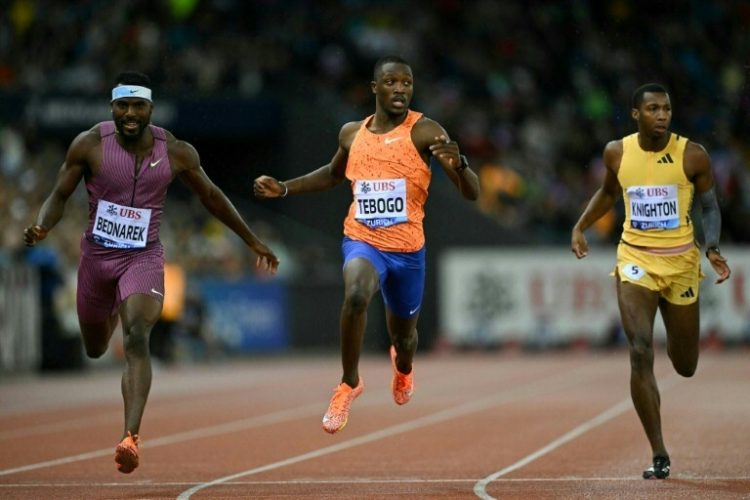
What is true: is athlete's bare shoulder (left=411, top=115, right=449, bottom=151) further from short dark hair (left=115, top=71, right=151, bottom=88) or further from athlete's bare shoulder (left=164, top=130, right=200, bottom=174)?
short dark hair (left=115, top=71, right=151, bottom=88)

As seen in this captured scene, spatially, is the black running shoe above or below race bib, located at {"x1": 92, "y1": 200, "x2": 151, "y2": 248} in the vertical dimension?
below

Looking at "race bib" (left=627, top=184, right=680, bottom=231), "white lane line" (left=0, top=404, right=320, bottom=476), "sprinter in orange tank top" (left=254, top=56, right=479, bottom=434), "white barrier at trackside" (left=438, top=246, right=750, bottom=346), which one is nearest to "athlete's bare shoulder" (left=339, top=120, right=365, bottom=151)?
"sprinter in orange tank top" (left=254, top=56, right=479, bottom=434)

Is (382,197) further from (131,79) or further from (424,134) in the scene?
(131,79)

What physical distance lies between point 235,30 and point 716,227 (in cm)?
2054

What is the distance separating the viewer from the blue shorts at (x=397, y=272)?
30.4ft

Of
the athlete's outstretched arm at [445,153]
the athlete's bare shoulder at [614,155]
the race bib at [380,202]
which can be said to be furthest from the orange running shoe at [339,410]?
the athlete's bare shoulder at [614,155]

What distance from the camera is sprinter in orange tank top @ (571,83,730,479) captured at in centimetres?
919

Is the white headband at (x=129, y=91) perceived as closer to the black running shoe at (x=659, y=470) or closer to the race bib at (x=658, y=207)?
the race bib at (x=658, y=207)

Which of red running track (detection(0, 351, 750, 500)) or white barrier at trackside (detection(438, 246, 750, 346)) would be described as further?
white barrier at trackside (detection(438, 246, 750, 346))

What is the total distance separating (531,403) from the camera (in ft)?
53.3

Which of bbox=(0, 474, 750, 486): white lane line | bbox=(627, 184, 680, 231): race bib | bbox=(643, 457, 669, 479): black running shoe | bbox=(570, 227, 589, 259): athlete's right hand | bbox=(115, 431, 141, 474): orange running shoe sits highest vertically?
bbox=(627, 184, 680, 231): race bib

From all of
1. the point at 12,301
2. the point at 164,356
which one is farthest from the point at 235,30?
the point at 12,301

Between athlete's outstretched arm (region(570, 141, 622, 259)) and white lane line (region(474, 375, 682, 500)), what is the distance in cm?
146

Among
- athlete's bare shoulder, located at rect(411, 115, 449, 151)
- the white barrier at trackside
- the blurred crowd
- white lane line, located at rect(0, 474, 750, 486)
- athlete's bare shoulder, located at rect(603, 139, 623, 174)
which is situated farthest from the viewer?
the blurred crowd
